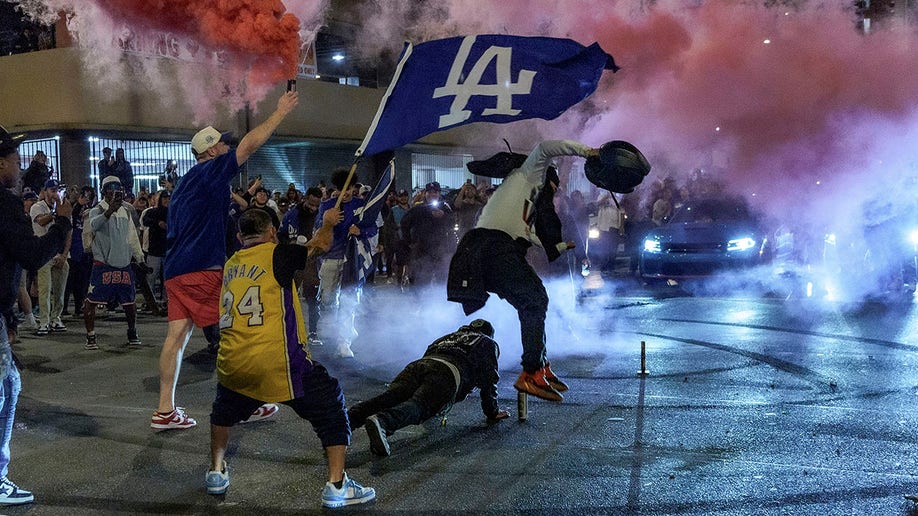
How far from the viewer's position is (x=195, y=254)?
665 centimetres

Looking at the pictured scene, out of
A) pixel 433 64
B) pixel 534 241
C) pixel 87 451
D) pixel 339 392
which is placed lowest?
pixel 87 451

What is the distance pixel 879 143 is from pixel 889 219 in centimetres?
379

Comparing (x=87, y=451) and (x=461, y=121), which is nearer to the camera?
(x=87, y=451)

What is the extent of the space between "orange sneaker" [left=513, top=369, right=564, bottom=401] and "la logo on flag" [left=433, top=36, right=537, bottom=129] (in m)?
1.94

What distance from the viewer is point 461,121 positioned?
7.17 m

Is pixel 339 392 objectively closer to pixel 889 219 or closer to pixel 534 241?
pixel 534 241

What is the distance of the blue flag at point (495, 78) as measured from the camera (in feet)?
23.3

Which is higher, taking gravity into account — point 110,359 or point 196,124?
point 196,124

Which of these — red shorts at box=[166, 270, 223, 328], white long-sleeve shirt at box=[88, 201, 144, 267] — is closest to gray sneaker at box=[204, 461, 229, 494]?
red shorts at box=[166, 270, 223, 328]

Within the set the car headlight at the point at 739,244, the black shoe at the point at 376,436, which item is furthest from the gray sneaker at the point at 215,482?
the car headlight at the point at 739,244

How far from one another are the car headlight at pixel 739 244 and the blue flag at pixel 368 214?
7260 mm

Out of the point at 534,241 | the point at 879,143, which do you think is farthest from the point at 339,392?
the point at 879,143

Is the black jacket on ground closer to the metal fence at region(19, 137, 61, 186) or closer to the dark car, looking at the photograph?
the dark car

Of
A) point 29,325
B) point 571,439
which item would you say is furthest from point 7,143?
point 29,325
